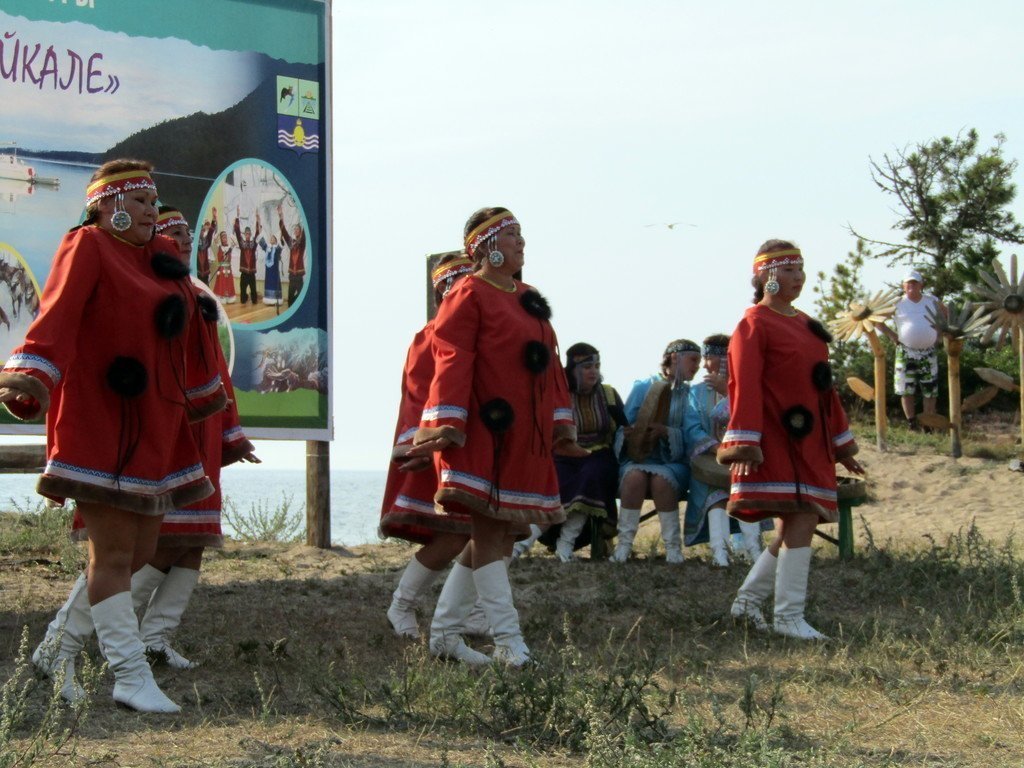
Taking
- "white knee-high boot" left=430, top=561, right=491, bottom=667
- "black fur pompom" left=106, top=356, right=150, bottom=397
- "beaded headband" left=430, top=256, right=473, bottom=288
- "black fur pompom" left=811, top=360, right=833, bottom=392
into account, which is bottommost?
"white knee-high boot" left=430, top=561, right=491, bottom=667

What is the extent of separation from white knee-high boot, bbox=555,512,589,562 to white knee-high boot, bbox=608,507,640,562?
26 cm

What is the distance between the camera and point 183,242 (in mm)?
6176

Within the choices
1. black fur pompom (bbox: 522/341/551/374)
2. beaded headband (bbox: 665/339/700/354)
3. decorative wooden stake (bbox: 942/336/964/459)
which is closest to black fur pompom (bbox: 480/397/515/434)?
black fur pompom (bbox: 522/341/551/374)

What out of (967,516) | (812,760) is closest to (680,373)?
(967,516)

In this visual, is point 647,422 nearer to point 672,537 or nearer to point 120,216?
point 672,537

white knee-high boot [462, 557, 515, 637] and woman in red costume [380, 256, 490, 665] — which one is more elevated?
woman in red costume [380, 256, 490, 665]

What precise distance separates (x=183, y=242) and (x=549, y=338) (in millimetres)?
1550

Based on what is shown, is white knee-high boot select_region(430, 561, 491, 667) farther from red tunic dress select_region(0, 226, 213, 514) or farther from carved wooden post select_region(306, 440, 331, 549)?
carved wooden post select_region(306, 440, 331, 549)

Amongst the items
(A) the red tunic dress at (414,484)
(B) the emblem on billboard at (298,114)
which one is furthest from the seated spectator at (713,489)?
(A) the red tunic dress at (414,484)

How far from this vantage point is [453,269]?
283 inches

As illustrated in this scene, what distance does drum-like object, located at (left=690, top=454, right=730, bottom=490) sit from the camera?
950cm

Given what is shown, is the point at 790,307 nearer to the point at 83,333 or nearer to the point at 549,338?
the point at 549,338

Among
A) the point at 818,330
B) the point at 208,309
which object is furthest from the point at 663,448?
the point at 208,309

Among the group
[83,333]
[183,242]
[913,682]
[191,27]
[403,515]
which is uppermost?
[191,27]
